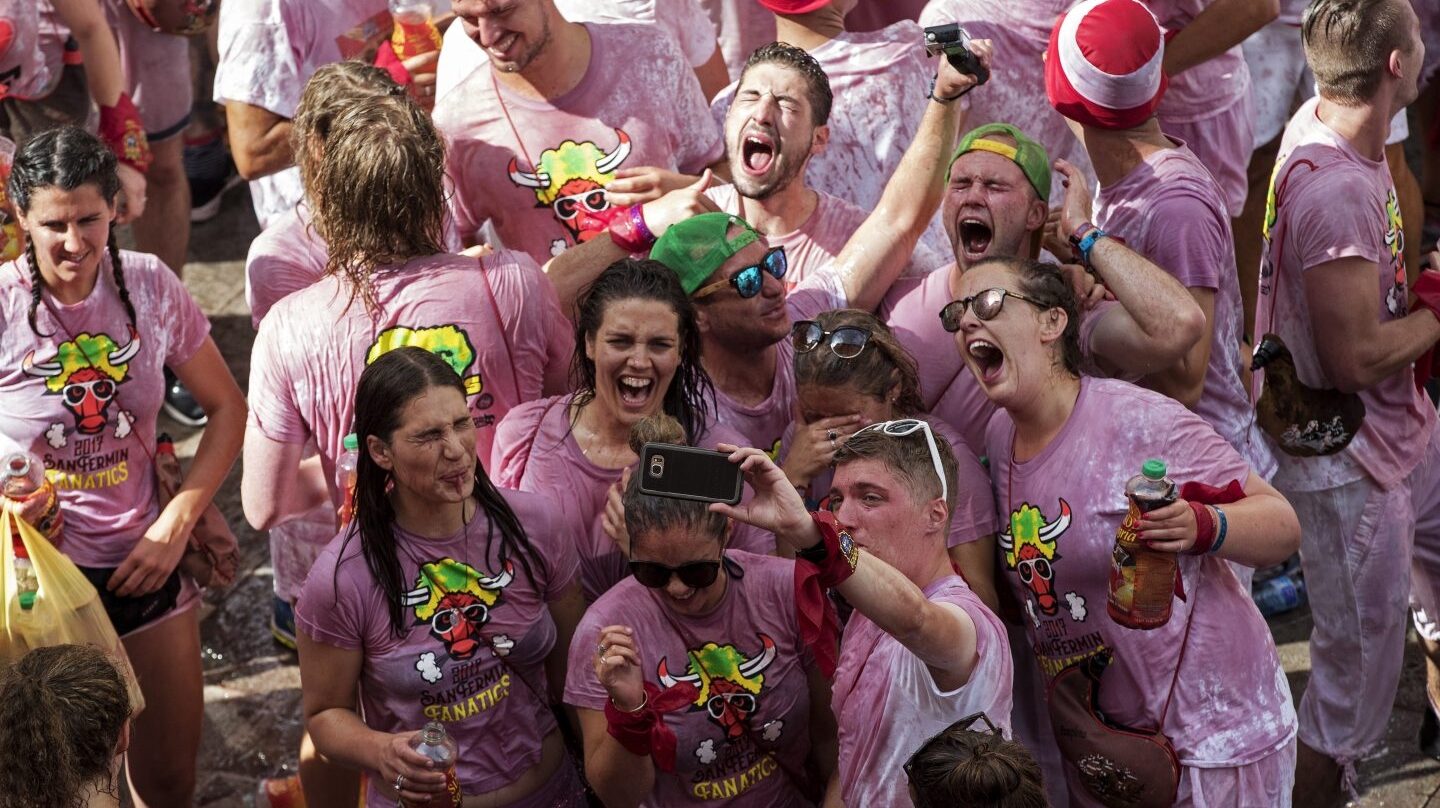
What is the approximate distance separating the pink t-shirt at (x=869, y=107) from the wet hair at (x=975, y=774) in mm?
2322

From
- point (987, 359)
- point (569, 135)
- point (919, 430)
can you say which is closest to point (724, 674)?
point (919, 430)

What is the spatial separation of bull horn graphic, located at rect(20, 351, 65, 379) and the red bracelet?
9.00 ft

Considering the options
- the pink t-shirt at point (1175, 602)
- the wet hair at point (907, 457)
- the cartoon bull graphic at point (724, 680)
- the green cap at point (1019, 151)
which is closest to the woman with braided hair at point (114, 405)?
the cartoon bull graphic at point (724, 680)

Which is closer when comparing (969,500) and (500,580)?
(500,580)

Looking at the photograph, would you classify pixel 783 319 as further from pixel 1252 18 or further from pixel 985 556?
pixel 1252 18

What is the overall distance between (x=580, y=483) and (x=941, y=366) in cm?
95

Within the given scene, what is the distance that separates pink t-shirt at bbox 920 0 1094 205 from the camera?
5.11m

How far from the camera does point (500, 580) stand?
3.58 metres

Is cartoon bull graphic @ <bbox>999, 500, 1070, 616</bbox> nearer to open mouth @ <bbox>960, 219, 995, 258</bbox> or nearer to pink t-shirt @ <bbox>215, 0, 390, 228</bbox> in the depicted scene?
open mouth @ <bbox>960, 219, 995, 258</bbox>

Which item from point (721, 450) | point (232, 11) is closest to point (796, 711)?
point (721, 450)

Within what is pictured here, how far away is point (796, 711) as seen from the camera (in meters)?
3.56

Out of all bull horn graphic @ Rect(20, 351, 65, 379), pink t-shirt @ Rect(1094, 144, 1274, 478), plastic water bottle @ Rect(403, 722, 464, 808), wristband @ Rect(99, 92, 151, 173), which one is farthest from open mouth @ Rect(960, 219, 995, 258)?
wristband @ Rect(99, 92, 151, 173)

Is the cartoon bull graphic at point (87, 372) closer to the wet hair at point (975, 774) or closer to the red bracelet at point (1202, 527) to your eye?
the wet hair at point (975, 774)

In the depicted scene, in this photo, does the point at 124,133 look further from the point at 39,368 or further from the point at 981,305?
the point at 981,305
